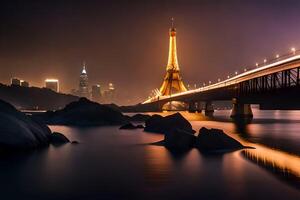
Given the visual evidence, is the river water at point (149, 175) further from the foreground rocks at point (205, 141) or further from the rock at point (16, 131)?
the rock at point (16, 131)

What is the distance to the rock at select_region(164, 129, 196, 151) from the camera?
40.3 m

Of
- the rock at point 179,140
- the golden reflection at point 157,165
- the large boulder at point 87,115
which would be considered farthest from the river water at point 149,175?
the large boulder at point 87,115

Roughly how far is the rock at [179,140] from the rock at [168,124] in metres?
11.9

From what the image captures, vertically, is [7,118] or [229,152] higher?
[7,118]

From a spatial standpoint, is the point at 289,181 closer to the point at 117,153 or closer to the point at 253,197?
the point at 253,197

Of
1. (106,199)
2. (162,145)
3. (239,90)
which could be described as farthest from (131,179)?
(239,90)

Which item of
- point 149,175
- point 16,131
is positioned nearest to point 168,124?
point 16,131

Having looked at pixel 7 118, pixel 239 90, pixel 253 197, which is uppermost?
pixel 239 90

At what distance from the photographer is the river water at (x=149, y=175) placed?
20828 millimetres

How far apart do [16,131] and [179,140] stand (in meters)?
15.6

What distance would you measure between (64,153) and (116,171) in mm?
10940

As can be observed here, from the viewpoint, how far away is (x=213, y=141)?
39375 mm

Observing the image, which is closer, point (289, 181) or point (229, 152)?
point (289, 181)

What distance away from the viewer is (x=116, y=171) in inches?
1104
